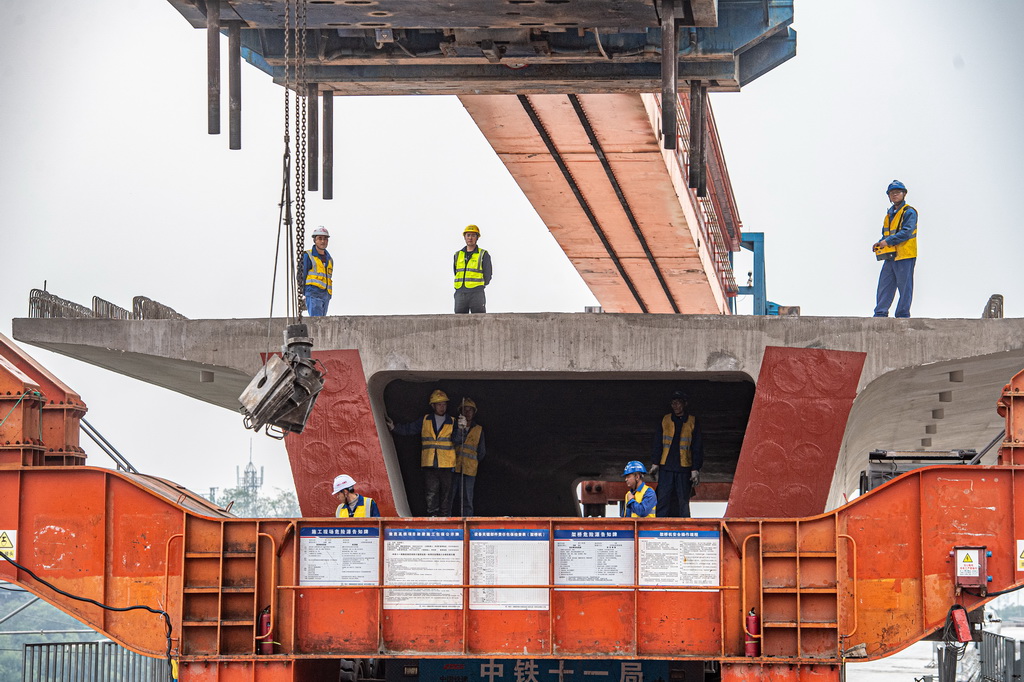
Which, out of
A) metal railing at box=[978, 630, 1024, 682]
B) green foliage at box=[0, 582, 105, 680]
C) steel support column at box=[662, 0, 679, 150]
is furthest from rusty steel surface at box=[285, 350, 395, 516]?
green foliage at box=[0, 582, 105, 680]

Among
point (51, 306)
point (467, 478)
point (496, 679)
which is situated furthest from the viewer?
point (467, 478)

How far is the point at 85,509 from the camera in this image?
11.2 metres

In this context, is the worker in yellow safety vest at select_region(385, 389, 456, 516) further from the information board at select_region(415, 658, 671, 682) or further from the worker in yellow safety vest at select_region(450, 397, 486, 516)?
the information board at select_region(415, 658, 671, 682)

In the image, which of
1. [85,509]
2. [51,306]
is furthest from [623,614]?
[51,306]

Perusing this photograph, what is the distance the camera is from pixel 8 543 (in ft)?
36.6

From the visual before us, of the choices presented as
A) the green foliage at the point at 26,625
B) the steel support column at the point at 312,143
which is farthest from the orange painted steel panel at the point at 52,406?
the green foliage at the point at 26,625

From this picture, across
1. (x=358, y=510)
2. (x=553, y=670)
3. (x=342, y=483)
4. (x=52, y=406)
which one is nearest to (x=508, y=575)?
(x=553, y=670)

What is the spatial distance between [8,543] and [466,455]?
5858mm

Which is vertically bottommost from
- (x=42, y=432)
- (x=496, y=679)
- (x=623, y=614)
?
(x=496, y=679)

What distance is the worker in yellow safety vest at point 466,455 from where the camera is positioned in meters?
15.3

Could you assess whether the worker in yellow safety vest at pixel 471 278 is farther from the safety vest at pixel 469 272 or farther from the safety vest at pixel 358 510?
the safety vest at pixel 358 510

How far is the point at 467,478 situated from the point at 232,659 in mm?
5201

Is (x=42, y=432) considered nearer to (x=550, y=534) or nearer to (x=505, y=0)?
(x=550, y=534)

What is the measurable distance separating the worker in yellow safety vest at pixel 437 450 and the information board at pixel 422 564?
3.87m
